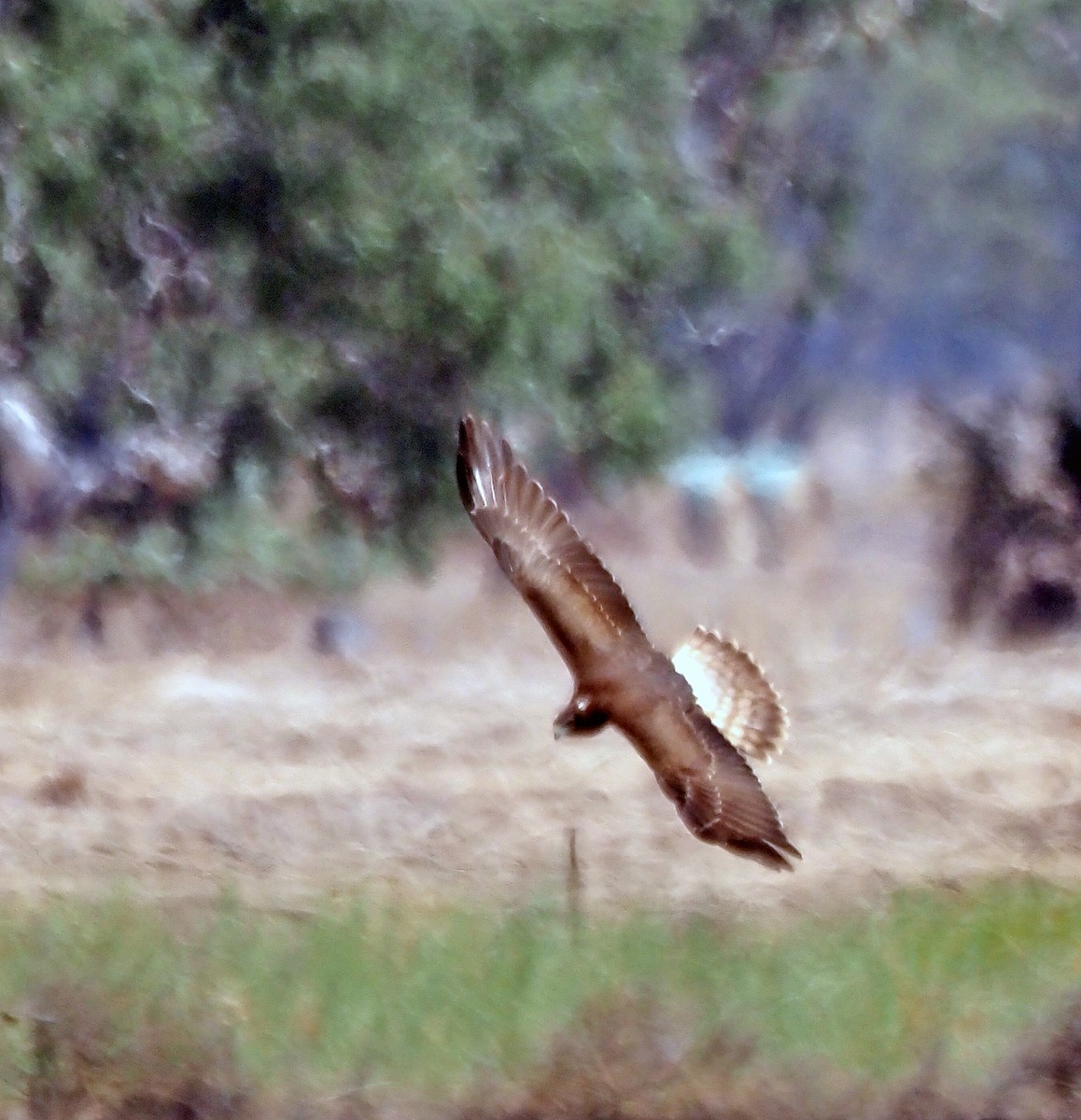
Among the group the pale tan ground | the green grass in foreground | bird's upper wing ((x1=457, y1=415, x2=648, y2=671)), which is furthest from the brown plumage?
the pale tan ground

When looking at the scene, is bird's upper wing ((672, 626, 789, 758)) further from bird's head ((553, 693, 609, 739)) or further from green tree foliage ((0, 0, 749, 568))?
green tree foliage ((0, 0, 749, 568))

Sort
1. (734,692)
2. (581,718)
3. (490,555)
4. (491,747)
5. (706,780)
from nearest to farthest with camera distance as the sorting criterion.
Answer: (706,780)
(581,718)
(734,692)
(491,747)
(490,555)

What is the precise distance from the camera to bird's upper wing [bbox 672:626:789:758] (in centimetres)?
583

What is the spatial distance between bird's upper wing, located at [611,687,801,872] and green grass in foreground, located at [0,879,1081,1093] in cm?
198

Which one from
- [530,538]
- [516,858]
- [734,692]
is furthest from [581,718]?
[516,858]

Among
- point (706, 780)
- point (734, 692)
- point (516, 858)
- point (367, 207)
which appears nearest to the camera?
point (706, 780)

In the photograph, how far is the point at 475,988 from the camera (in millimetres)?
6664

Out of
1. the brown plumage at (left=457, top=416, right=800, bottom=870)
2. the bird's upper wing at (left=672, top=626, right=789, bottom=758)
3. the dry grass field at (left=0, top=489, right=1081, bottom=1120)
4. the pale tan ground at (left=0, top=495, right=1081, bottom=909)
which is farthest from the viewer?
the pale tan ground at (left=0, top=495, right=1081, bottom=909)

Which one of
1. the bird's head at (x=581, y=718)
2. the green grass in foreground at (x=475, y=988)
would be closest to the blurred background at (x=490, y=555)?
the green grass in foreground at (x=475, y=988)

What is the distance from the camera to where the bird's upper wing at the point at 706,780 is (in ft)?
14.2

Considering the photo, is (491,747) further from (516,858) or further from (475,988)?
(475,988)

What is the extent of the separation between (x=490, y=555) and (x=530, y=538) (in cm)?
556

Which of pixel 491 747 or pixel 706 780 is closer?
pixel 706 780

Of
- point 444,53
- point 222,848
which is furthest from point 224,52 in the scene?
point 222,848
